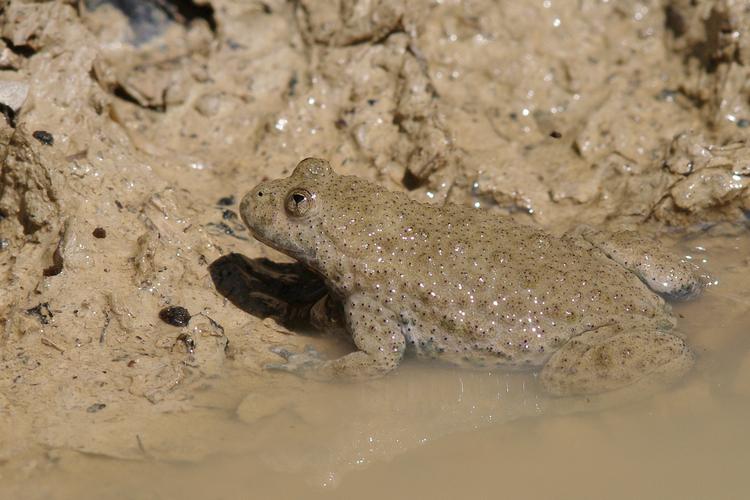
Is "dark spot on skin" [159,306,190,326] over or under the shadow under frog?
under

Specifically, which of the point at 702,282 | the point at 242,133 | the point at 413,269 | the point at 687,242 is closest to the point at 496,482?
the point at 413,269

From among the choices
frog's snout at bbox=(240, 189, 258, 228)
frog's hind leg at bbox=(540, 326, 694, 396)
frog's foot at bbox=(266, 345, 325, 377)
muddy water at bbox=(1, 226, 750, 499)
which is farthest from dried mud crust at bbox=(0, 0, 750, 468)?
frog's hind leg at bbox=(540, 326, 694, 396)

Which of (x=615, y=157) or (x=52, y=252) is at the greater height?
(x=615, y=157)

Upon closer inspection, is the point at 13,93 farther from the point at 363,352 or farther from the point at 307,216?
the point at 363,352

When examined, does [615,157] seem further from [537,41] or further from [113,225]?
[113,225]

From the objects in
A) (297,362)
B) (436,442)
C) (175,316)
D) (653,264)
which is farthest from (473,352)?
(175,316)

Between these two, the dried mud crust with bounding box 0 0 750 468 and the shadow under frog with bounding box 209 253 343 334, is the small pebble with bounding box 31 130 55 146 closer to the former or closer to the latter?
the dried mud crust with bounding box 0 0 750 468
